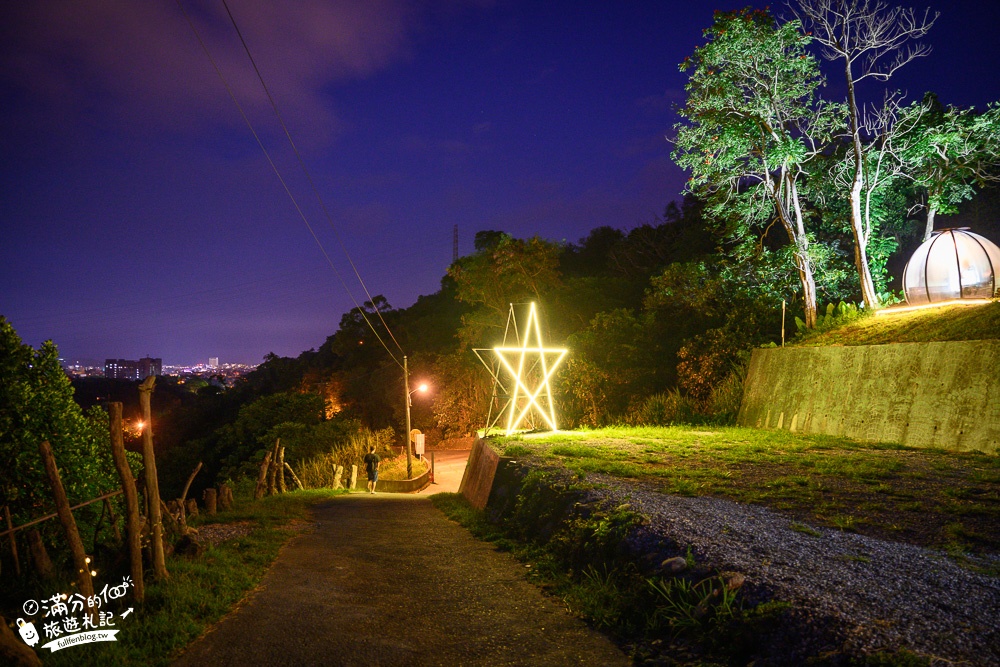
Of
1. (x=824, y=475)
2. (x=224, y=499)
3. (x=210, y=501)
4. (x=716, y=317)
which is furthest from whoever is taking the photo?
(x=716, y=317)

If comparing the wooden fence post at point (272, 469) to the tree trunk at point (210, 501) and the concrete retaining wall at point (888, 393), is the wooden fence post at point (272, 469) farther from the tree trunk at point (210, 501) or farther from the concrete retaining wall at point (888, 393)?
the concrete retaining wall at point (888, 393)

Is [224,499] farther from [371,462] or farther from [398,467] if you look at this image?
[398,467]

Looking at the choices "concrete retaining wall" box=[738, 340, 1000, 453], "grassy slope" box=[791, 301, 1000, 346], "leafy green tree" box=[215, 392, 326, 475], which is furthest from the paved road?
"leafy green tree" box=[215, 392, 326, 475]

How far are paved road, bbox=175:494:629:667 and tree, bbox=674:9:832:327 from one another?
13.0 m

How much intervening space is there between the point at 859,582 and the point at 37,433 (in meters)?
7.98

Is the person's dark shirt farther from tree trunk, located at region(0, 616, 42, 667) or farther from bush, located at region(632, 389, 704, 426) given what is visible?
Result: tree trunk, located at region(0, 616, 42, 667)

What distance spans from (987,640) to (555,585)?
3420 mm

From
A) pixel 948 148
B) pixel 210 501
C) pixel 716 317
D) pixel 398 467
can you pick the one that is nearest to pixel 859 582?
pixel 210 501

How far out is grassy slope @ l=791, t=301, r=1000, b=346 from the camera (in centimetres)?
1082

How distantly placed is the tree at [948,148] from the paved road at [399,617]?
1495 centimetres

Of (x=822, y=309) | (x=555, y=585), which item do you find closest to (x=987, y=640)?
(x=555, y=585)

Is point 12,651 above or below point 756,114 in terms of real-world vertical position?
below

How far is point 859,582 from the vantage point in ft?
13.8

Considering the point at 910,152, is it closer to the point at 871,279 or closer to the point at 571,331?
the point at 871,279
